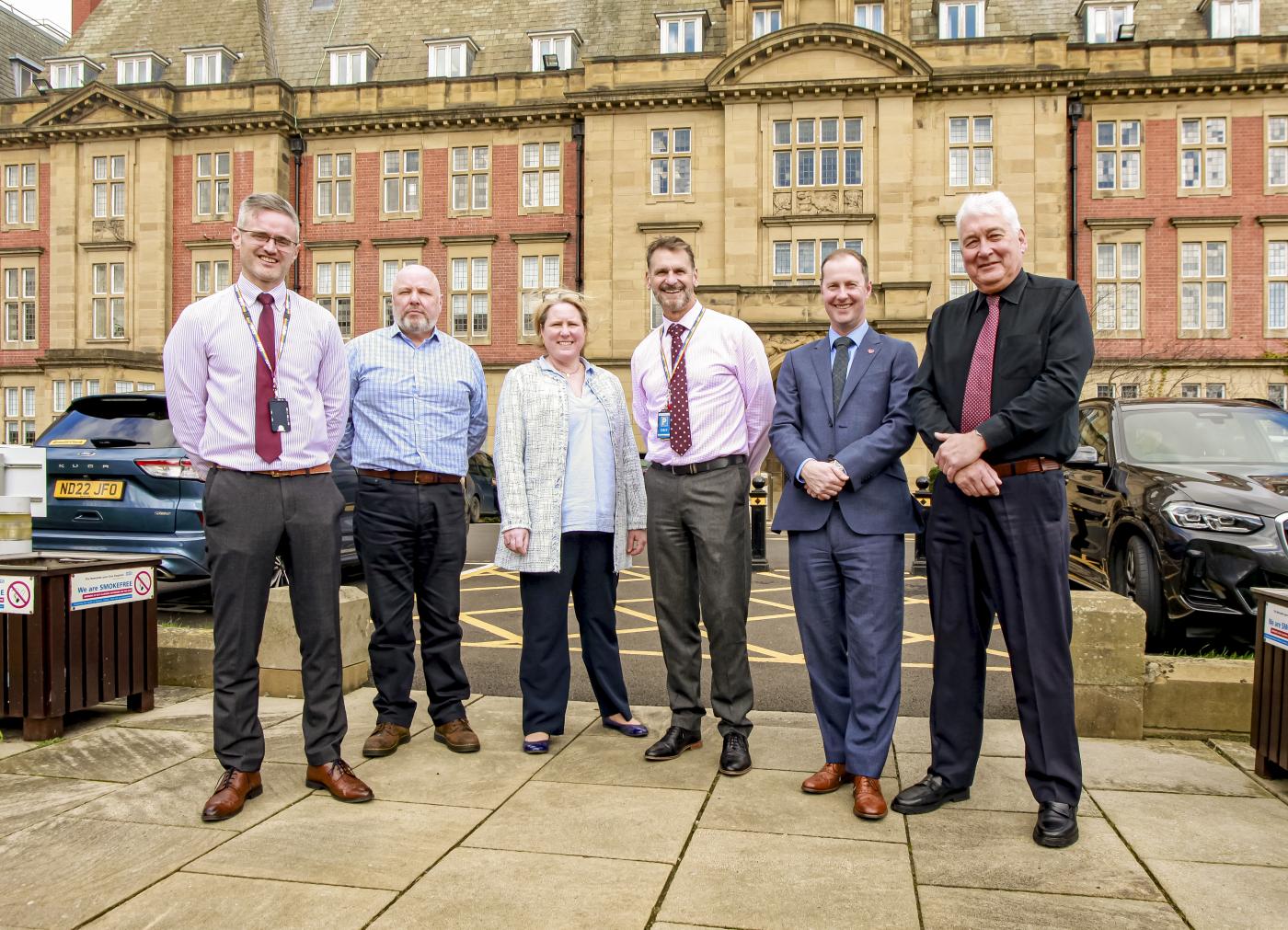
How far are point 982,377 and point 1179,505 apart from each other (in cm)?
321

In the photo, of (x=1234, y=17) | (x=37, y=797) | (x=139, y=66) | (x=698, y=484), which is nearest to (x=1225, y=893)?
(x=698, y=484)

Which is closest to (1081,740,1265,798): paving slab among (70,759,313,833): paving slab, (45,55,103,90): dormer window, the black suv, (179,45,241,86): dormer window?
the black suv

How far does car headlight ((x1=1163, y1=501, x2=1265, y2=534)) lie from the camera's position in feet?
19.8

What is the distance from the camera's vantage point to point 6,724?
4.91m

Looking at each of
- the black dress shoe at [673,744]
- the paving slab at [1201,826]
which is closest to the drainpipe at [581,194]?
the black dress shoe at [673,744]

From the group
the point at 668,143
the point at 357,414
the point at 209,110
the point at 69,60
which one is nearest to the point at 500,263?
the point at 668,143

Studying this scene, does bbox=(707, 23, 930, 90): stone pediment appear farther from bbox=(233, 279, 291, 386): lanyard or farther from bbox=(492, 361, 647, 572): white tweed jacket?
bbox=(233, 279, 291, 386): lanyard

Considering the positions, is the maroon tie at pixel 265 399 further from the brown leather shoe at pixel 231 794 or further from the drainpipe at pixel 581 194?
the drainpipe at pixel 581 194

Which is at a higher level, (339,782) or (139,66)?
(139,66)

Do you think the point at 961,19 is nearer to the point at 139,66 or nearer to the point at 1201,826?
the point at 139,66

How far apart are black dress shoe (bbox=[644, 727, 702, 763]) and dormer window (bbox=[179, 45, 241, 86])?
108 feet

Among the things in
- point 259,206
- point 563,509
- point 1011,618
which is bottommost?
point 1011,618

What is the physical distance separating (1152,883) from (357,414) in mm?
3604

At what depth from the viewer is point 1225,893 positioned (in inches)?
121
